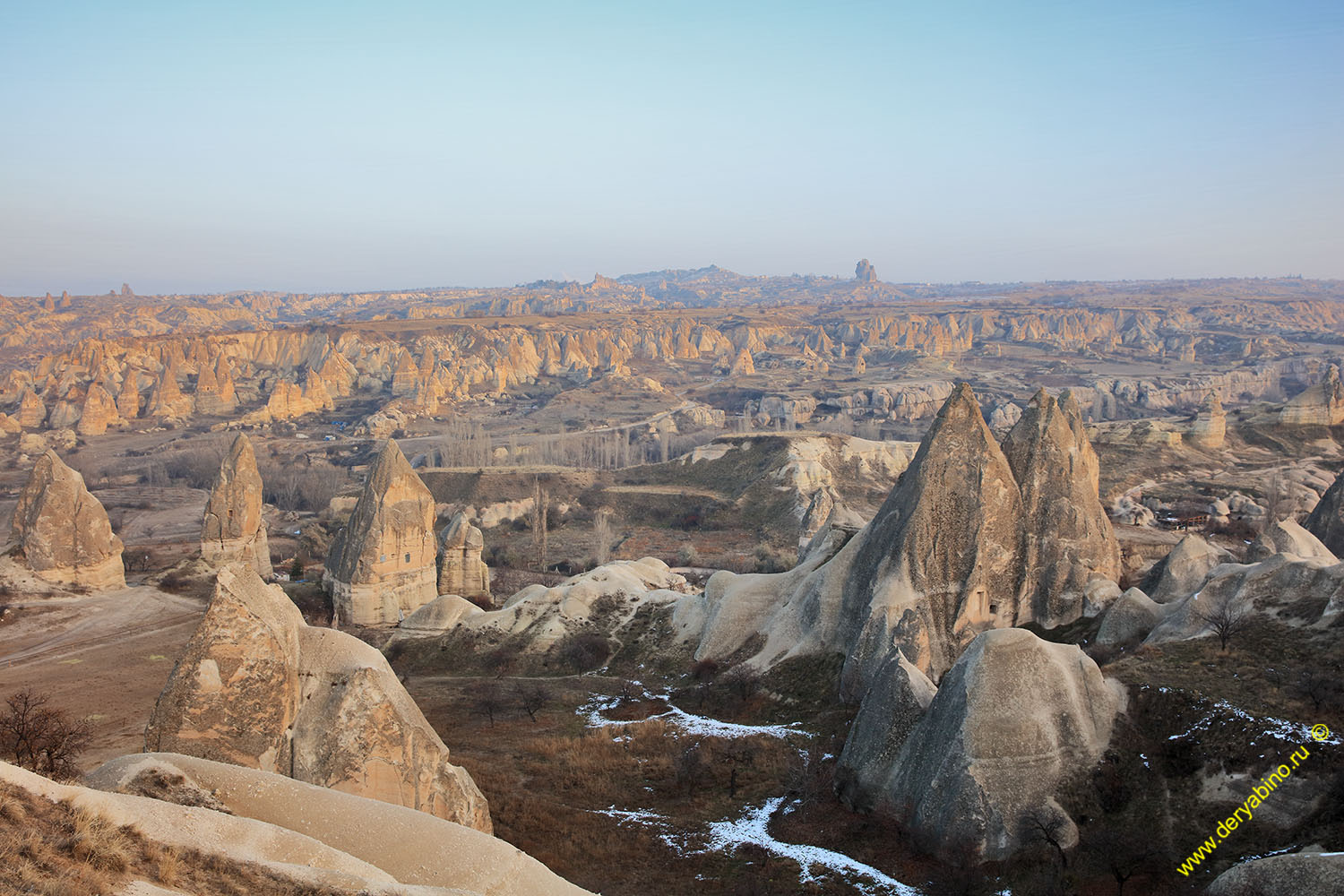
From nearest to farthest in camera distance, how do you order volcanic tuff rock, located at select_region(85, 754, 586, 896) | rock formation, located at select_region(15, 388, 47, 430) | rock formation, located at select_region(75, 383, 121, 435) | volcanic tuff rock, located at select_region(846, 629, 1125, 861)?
volcanic tuff rock, located at select_region(85, 754, 586, 896), volcanic tuff rock, located at select_region(846, 629, 1125, 861), rock formation, located at select_region(75, 383, 121, 435), rock formation, located at select_region(15, 388, 47, 430)

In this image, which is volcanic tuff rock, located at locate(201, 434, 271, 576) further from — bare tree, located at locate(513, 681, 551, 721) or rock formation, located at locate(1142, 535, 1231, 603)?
rock formation, located at locate(1142, 535, 1231, 603)

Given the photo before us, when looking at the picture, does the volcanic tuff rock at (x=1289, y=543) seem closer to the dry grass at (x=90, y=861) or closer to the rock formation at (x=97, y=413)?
the dry grass at (x=90, y=861)

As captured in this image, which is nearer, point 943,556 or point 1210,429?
point 943,556

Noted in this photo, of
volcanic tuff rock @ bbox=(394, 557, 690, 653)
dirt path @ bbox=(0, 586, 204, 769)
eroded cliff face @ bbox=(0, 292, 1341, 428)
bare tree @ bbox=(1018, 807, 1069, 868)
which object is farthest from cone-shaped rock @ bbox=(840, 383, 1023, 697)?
eroded cliff face @ bbox=(0, 292, 1341, 428)

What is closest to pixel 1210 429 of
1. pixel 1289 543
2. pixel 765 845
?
pixel 1289 543

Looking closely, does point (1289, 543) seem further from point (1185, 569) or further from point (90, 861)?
point (90, 861)

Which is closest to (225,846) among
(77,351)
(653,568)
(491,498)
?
(653,568)
